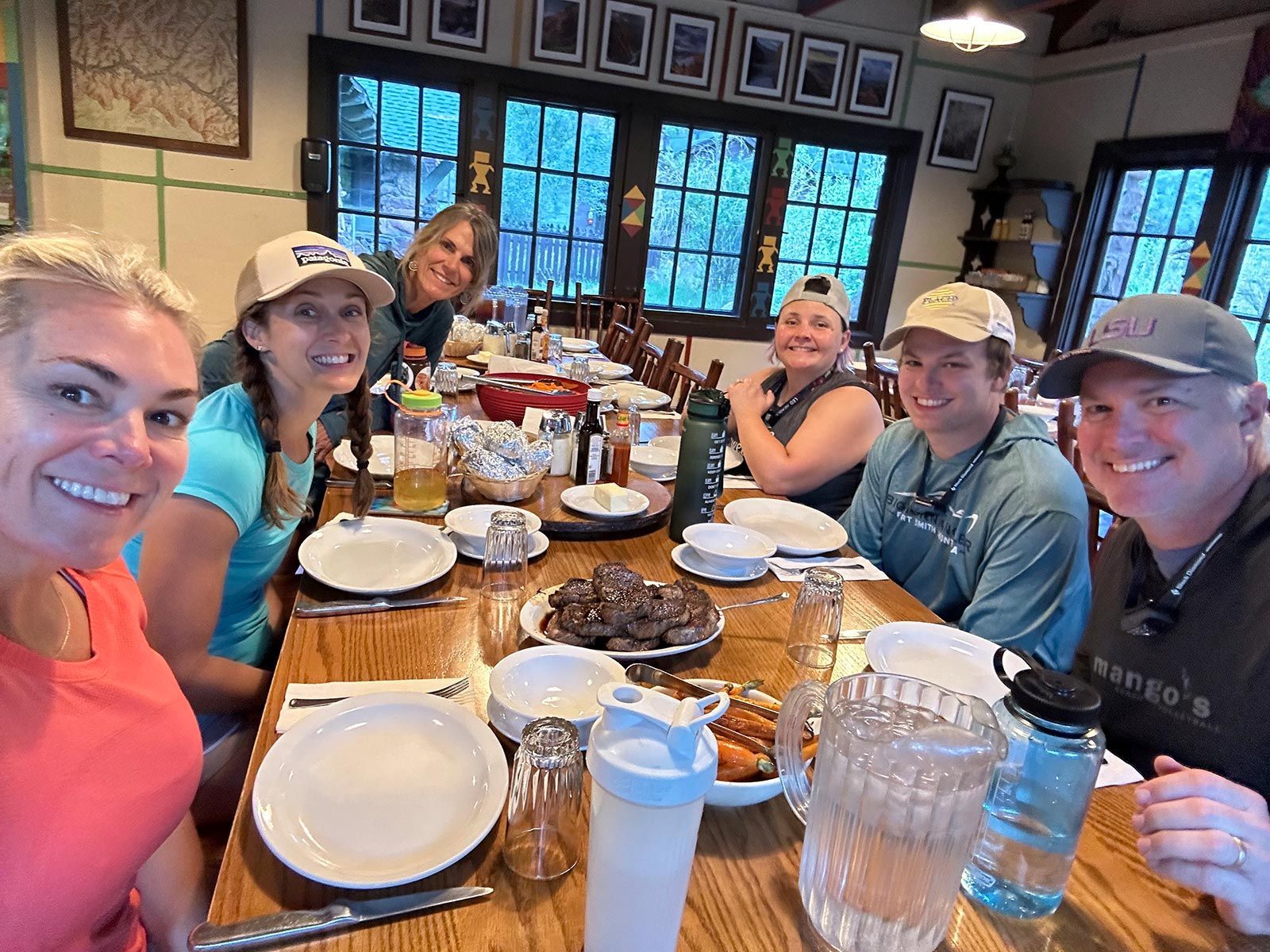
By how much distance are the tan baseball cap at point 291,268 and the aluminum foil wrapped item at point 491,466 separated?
446 mm

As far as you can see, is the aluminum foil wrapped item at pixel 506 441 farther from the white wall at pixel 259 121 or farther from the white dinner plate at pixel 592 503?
the white wall at pixel 259 121

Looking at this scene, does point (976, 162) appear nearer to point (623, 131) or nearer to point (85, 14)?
point (623, 131)

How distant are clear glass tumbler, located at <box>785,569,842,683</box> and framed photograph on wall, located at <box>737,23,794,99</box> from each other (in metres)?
5.18

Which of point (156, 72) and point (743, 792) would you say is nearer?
point (743, 792)

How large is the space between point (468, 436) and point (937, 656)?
1127mm

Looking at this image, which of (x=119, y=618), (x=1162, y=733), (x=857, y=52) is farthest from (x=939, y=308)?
(x=857, y=52)

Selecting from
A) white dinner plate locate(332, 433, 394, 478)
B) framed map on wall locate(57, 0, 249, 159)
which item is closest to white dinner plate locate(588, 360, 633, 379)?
white dinner plate locate(332, 433, 394, 478)

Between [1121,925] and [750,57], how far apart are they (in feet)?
19.0

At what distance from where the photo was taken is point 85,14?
4.43 meters

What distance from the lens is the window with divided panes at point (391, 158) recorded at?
506cm

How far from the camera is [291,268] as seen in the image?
147cm

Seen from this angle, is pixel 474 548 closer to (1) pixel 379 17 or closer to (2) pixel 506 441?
(2) pixel 506 441

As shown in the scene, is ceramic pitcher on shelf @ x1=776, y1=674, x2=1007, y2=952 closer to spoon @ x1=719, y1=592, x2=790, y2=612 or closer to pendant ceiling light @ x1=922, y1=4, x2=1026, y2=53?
spoon @ x1=719, y1=592, x2=790, y2=612

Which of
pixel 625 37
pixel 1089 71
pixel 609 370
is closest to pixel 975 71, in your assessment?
pixel 1089 71
